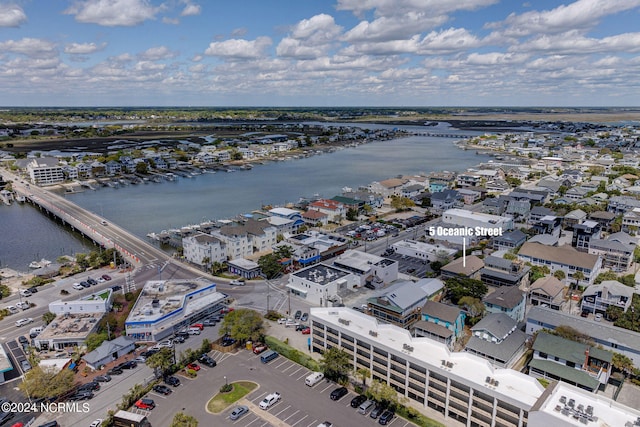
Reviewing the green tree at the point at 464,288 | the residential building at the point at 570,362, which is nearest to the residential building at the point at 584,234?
the green tree at the point at 464,288

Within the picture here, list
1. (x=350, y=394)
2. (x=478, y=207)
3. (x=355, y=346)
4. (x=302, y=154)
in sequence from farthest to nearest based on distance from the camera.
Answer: (x=302, y=154) < (x=478, y=207) < (x=355, y=346) < (x=350, y=394)

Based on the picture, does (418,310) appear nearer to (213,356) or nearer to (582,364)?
(582,364)

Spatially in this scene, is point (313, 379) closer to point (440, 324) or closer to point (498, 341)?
point (440, 324)

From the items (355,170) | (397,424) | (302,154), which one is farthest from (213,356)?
(302,154)

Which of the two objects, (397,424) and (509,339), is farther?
(509,339)

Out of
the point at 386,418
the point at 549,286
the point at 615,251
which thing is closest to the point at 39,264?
the point at 386,418
